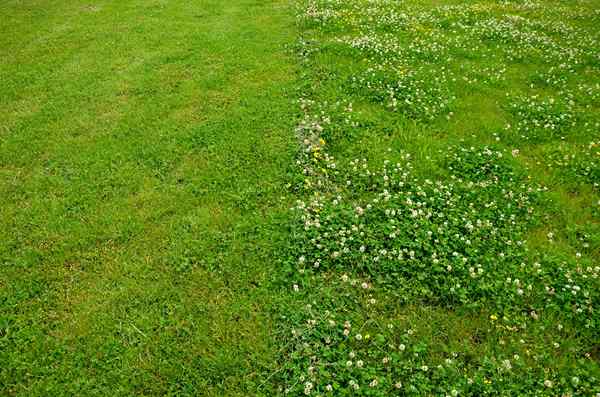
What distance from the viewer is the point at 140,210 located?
692 cm

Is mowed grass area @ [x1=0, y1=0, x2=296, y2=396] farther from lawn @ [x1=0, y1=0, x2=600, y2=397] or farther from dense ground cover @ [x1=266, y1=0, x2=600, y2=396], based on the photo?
dense ground cover @ [x1=266, y1=0, x2=600, y2=396]

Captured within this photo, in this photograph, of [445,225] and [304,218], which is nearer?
[445,225]

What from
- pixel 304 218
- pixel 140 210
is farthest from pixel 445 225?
pixel 140 210

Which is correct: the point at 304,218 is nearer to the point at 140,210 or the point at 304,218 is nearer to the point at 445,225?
the point at 445,225

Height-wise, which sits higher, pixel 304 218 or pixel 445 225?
pixel 304 218

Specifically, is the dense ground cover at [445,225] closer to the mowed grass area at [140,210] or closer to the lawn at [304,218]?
the lawn at [304,218]

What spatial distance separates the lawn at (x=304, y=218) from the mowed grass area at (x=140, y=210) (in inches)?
1.5

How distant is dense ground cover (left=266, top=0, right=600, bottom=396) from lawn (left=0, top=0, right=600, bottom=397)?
3cm

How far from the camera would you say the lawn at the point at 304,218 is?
4875 millimetres

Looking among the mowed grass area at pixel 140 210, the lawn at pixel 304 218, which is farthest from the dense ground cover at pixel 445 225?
the mowed grass area at pixel 140 210

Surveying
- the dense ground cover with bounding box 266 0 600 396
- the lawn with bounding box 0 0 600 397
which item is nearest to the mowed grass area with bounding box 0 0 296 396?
the lawn with bounding box 0 0 600 397

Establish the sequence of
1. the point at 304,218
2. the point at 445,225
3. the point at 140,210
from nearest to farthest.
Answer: the point at 445,225
the point at 304,218
the point at 140,210

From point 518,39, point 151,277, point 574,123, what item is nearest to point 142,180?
point 151,277

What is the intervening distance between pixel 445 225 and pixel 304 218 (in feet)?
6.92
